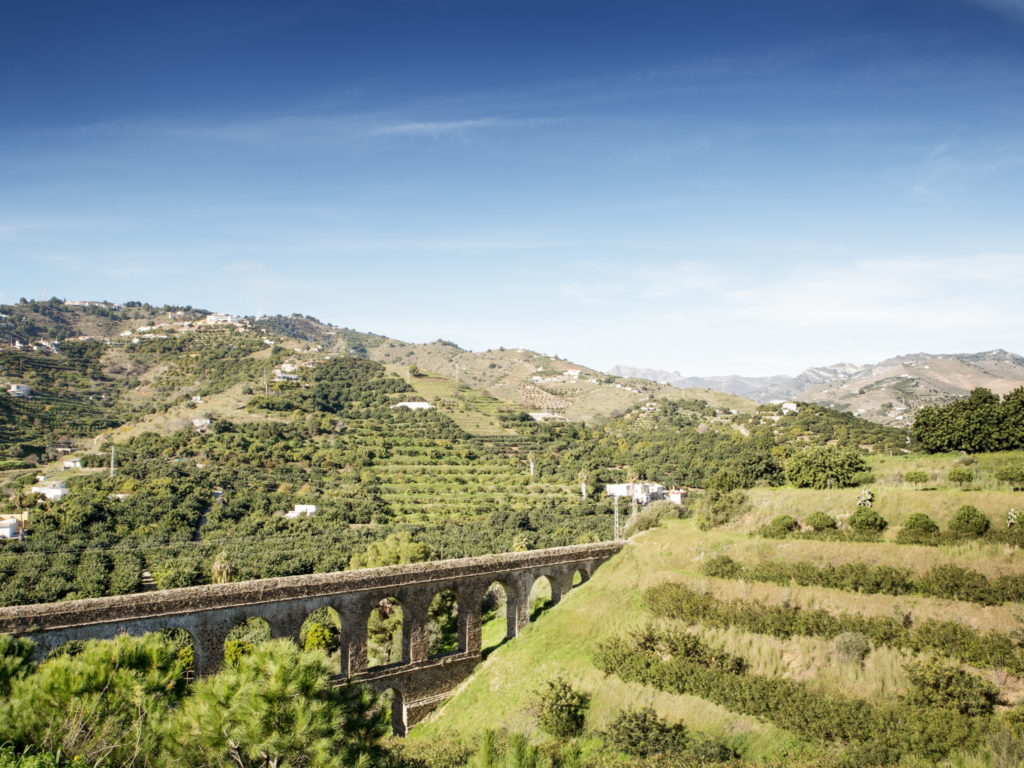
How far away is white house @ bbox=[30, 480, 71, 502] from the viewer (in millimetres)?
42531

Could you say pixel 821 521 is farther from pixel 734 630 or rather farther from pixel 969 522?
pixel 734 630

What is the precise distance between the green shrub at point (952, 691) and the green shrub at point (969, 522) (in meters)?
6.17

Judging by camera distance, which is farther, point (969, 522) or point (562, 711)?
point (969, 522)

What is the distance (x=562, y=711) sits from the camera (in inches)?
748

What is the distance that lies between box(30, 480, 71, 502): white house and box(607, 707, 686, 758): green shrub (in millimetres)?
40498

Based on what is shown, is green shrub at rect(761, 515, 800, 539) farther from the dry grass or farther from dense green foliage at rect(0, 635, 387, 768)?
dense green foliage at rect(0, 635, 387, 768)

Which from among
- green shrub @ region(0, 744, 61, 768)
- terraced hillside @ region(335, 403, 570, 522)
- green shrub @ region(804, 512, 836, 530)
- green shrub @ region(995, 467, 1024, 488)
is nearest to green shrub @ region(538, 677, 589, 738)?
green shrub @ region(804, 512, 836, 530)

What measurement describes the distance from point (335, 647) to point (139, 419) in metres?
52.9

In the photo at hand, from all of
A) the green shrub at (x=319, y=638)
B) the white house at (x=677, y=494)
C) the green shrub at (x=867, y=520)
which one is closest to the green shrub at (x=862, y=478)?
the green shrub at (x=867, y=520)

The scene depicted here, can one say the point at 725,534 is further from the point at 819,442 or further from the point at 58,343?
the point at 58,343

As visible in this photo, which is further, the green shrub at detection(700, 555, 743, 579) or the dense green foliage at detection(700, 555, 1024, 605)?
the green shrub at detection(700, 555, 743, 579)

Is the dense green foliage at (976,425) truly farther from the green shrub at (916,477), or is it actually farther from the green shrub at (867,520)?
the green shrub at (867,520)

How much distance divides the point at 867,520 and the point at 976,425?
487 inches

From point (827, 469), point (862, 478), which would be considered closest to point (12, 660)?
point (827, 469)
